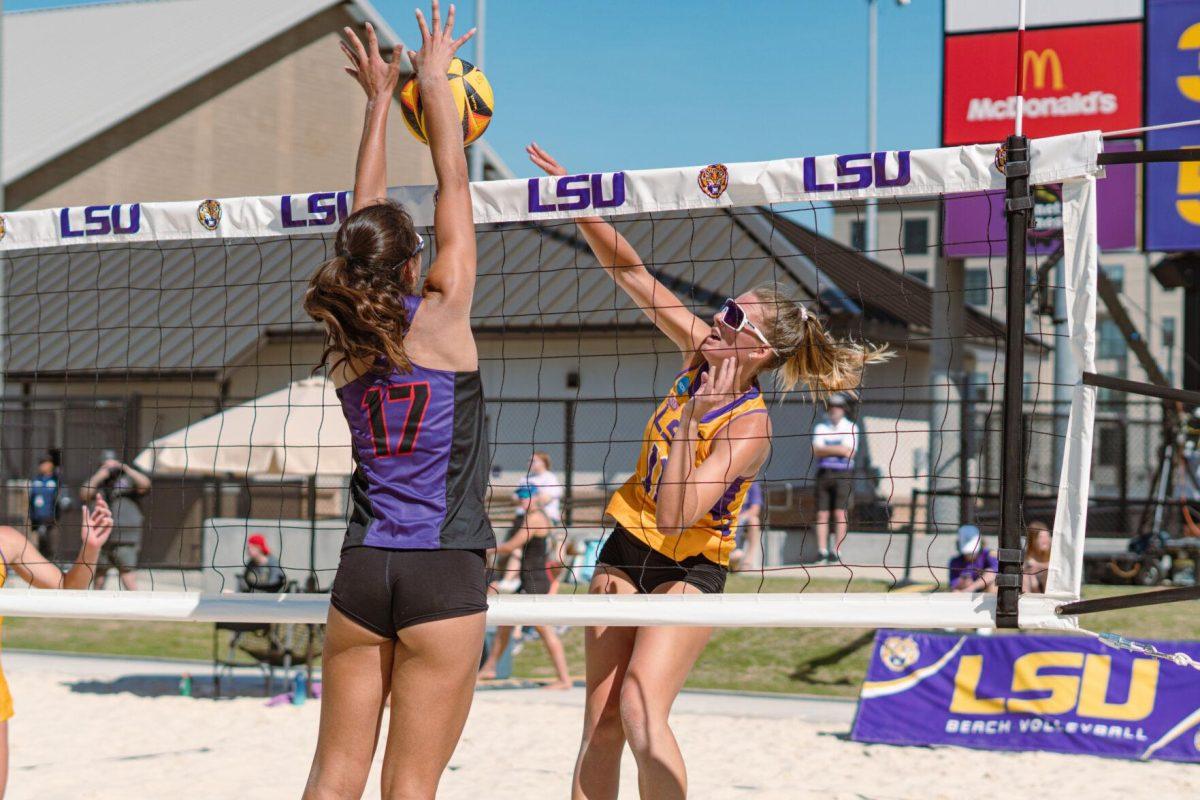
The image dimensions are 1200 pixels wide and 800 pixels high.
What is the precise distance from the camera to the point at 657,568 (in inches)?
140

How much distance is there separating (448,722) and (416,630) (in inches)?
8.8

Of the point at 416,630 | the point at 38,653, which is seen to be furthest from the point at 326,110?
the point at 416,630

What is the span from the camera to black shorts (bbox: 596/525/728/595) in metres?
3.56

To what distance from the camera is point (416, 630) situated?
2.63 m

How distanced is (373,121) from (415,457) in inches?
40.1

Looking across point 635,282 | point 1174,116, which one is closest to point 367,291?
point 635,282

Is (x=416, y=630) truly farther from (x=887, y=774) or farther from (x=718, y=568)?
(x=887, y=774)

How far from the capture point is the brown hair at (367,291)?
262cm

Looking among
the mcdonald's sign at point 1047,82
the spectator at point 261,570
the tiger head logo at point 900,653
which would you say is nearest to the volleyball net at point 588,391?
the spectator at point 261,570

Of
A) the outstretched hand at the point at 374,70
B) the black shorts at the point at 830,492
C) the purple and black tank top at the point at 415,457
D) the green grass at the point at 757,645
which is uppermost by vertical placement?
the outstretched hand at the point at 374,70

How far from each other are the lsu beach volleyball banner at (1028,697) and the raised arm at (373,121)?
14.3 ft

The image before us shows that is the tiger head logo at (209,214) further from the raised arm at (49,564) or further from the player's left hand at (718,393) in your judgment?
the player's left hand at (718,393)

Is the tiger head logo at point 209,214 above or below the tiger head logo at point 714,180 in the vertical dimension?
below

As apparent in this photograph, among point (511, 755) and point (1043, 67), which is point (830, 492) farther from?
point (511, 755)
